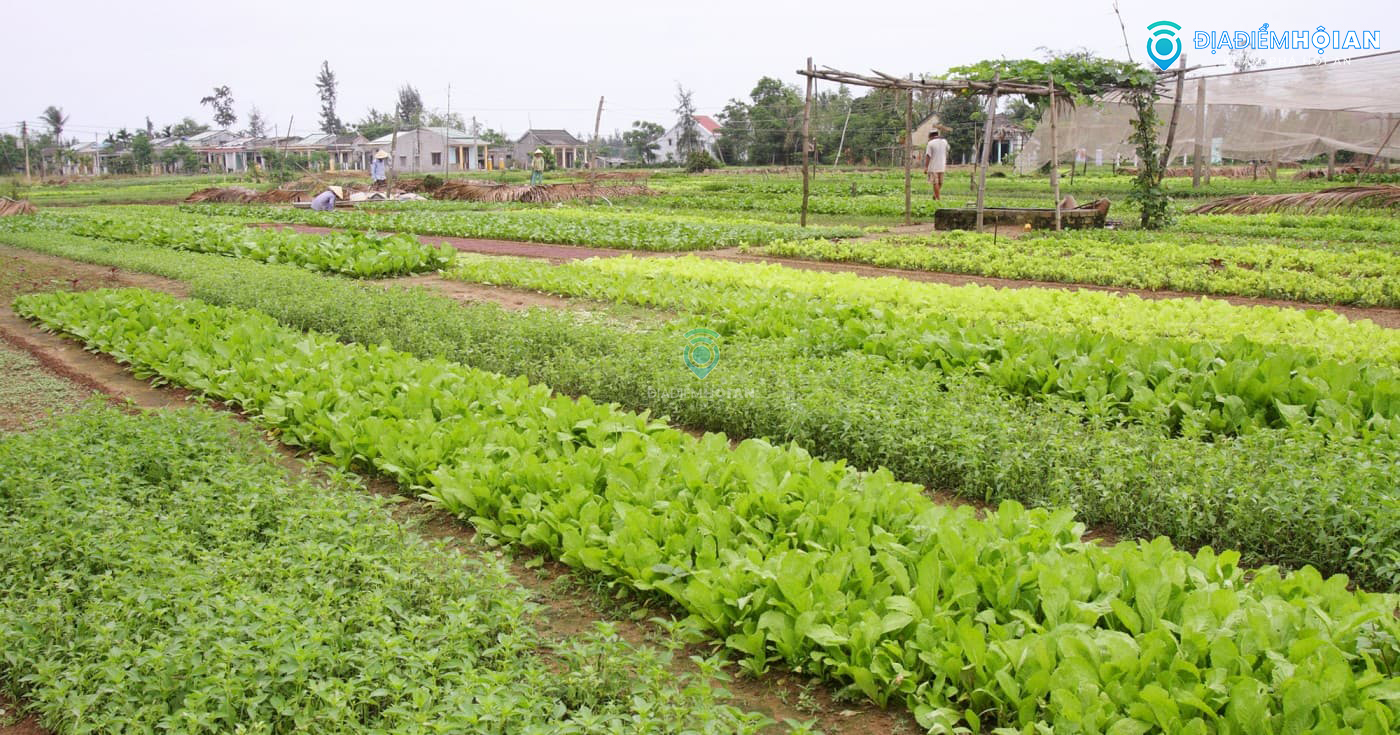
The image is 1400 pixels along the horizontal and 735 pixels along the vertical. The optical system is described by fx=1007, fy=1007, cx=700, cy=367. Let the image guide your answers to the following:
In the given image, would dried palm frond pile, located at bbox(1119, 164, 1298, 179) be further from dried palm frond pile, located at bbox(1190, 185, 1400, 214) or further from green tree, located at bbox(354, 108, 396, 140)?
green tree, located at bbox(354, 108, 396, 140)

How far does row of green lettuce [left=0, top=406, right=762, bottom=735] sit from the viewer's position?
310cm

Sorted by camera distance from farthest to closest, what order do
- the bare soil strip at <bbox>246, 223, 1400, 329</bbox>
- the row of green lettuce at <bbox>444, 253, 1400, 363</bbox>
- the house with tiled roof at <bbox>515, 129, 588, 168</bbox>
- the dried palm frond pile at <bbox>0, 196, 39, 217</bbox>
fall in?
the house with tiled roof at <bbox>515, 129, 588, 168</bbox> < the dried palm frond pile at <bbox>0, 196, 39, 217</bbox> < the bare soil strip at <bbox>246, 223, 1400, 329</bbox> < the row of green lettuce at <bbox>444, 253, 1400, 363</bbox>

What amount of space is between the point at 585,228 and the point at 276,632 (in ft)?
56.0

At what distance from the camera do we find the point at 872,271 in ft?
46.3

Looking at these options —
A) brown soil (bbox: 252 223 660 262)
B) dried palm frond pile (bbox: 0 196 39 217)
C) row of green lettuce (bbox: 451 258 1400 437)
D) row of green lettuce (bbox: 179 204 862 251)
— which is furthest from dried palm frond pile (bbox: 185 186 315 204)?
row of green lettuce (bbox: 451 258 1400 437)

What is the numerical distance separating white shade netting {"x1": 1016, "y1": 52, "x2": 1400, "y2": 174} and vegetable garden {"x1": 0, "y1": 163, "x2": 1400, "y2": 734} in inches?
679

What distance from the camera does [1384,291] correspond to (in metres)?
11.0

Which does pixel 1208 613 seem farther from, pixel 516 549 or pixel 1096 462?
pixel 516 549

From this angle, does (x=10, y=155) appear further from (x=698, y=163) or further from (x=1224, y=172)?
(x=1224, y=172)

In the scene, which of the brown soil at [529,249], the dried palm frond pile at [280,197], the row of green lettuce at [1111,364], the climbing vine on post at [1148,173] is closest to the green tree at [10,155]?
the dried palm frond pile at [280,197]

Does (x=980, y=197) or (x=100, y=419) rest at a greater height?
(x=980, y=197)

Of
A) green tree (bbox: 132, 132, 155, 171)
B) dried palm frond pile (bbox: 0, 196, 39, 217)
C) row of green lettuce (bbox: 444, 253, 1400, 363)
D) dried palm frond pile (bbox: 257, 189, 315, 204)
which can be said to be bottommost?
row of green lettuce (bbox: 444, 253, 1400, 363)

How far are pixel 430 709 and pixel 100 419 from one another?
12.6ft

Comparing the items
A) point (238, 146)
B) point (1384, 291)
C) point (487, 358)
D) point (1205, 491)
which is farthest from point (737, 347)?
point (238, 146)
